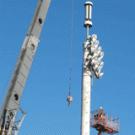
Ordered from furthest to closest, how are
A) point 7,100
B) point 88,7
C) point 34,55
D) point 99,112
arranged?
point 88,7 < point 99,112 < point 34,55 < point 7,100

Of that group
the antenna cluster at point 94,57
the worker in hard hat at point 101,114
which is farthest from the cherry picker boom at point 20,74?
the worker in hard hat at point 101,114

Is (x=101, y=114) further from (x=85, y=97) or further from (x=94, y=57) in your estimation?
(x=94, y=57)

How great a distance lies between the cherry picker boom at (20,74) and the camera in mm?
53406

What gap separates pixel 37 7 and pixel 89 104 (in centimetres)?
1363

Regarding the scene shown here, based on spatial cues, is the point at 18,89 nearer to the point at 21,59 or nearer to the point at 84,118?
the point at 21,59

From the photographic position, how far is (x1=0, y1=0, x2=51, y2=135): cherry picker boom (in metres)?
53.4

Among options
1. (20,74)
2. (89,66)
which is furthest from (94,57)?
(20,74)

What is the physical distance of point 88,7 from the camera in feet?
222

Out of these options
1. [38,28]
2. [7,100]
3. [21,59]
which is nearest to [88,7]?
[38,28]

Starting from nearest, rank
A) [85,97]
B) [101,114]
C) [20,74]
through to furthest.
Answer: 1. [20,74]
2. [85,97]
3. [101,114]

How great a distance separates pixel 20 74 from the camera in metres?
55.2

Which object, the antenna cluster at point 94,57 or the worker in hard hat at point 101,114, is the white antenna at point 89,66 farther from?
the worker in hard hat at point 101,114

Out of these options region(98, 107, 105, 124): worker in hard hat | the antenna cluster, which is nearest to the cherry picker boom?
the antenna cluster

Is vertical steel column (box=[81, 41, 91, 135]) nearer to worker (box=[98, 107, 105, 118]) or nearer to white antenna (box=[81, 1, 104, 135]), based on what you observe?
white antenna (box=[81, 1, 104, 135])
